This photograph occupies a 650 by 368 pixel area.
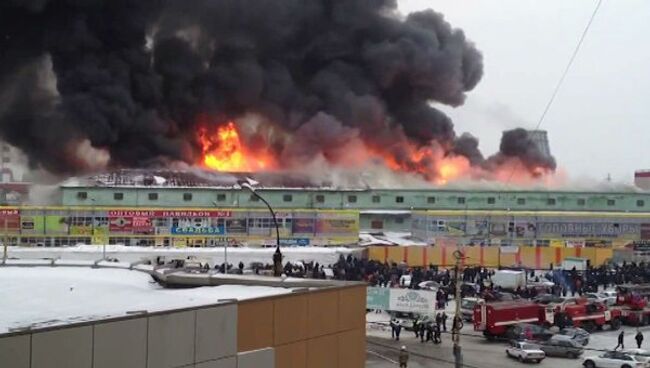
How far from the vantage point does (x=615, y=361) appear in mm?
18656

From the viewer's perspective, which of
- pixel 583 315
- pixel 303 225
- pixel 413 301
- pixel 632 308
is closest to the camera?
A: pixel 413 301

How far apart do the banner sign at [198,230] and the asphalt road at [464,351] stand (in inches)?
677

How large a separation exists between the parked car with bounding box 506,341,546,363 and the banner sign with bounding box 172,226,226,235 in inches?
869

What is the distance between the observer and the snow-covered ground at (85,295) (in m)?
9.08

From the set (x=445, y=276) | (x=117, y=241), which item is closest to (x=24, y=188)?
(x=117, y=241)

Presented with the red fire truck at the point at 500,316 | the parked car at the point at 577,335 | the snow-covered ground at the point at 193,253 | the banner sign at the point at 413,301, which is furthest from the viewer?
the snow-covered ground at the point at 193,253

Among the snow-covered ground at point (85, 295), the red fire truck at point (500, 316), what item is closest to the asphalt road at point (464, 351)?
the red fire truck at point (500, 316)

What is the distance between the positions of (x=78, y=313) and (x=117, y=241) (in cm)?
3087

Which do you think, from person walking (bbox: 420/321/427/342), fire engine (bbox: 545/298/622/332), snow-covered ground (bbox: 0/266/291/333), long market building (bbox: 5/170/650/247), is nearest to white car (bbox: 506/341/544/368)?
person walking (bbox: 420/321/427/342)

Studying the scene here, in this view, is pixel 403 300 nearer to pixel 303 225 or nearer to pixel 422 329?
pixel 422 329

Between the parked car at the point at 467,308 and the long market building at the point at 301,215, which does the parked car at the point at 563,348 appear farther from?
the long market building at the point at 301,215

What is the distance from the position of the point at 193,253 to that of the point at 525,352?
737 inches

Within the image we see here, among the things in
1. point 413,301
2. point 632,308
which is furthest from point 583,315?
point 413,301

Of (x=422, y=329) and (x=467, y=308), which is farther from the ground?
(x=467, y=308)
